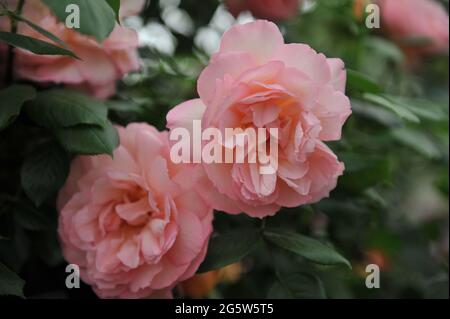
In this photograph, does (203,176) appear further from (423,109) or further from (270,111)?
(423,109)

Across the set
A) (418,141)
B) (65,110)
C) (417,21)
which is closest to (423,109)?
(418,141)

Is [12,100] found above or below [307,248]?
above

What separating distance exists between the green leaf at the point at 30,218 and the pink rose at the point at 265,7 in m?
0.45

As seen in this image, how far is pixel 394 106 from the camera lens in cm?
66

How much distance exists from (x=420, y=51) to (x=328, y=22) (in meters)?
0.17

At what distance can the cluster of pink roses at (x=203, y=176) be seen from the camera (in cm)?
54

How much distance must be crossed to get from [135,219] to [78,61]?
0.17 m

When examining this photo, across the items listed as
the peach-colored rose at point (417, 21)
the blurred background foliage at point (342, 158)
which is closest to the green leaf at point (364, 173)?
the blurred background foliage at point (342, 158)

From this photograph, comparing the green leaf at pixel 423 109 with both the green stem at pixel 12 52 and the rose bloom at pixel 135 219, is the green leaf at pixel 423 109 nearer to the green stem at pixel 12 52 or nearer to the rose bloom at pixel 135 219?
the rose bloom at pixel 135 219

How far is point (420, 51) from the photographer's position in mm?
1103

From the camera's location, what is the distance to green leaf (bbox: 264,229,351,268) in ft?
1.90

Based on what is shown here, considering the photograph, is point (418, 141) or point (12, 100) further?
point (418, 141)

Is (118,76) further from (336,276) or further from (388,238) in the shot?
(388,238)
